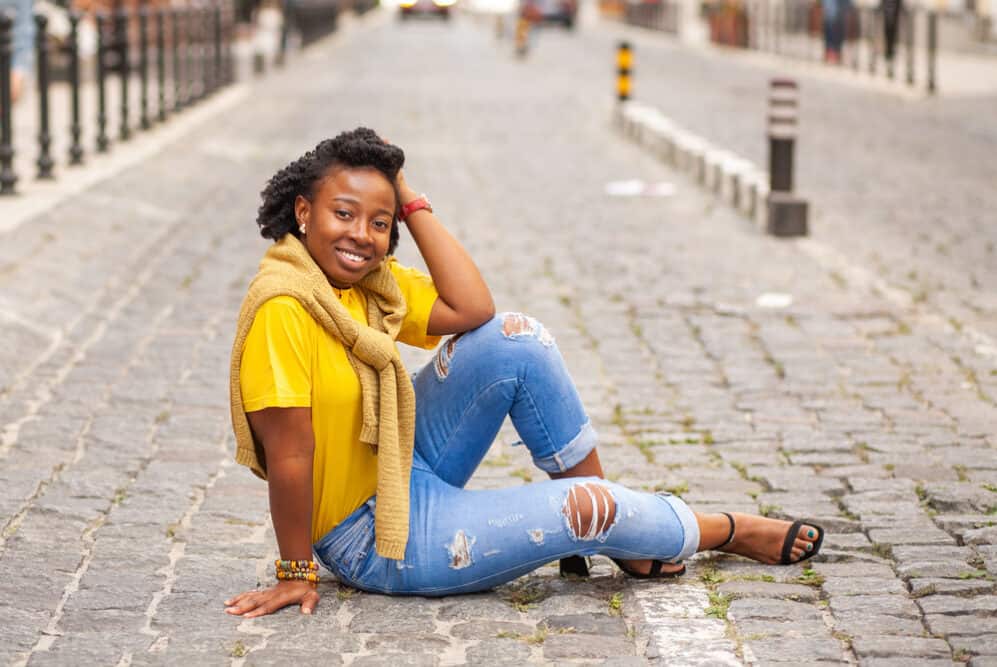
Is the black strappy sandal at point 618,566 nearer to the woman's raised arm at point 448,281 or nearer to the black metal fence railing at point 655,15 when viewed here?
the woman's raised arm at point 448,281

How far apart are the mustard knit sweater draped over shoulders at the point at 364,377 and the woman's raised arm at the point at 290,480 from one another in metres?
0.11

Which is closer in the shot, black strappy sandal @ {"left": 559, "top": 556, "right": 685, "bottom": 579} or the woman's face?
the woman's face

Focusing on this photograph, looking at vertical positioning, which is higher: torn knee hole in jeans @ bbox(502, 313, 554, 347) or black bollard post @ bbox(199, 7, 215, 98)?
torn knee hole in jeans @ bbox(502, 313, 554, 347)

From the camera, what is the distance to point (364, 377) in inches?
170

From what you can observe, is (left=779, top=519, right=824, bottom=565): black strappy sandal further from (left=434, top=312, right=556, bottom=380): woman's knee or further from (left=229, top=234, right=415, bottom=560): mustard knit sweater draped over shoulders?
(left=229, top=234, right=415, bottom=560): mustard knit sweater draped over shoulders

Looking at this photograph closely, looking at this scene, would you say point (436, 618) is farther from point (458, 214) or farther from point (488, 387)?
point (458, 214)

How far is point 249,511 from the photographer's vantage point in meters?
5.39

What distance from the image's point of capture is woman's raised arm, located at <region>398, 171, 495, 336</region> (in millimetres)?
4535

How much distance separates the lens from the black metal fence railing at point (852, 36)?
88.5 ft

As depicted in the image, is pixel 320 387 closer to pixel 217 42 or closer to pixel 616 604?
pixel 616 604

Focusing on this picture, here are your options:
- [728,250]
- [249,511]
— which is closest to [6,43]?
[728,250]

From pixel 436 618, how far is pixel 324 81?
24.3 metres

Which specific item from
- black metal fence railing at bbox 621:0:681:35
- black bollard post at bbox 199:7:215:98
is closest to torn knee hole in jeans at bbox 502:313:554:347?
black bollard post at bbox 199:7:215:98

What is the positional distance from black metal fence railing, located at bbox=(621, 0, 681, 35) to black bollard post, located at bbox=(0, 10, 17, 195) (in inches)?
1621
